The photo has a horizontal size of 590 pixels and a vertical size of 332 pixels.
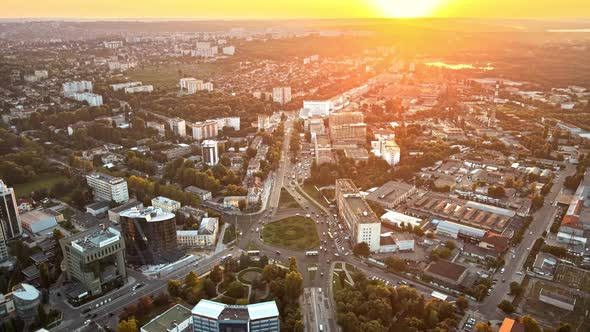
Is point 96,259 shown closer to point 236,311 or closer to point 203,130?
point 236,311

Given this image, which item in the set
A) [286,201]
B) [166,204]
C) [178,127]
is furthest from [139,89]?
[286,201]

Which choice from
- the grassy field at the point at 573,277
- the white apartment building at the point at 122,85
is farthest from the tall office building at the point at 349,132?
the white apartment building at the point at 122,85

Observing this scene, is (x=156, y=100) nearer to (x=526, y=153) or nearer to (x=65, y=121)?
(x=65, y=121)

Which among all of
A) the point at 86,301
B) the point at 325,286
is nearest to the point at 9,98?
the point at 86,301

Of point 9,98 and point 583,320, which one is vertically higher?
point 9,98

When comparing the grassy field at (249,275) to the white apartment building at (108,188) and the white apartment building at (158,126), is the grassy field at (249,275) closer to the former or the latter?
the white apartment building at (108,188)
